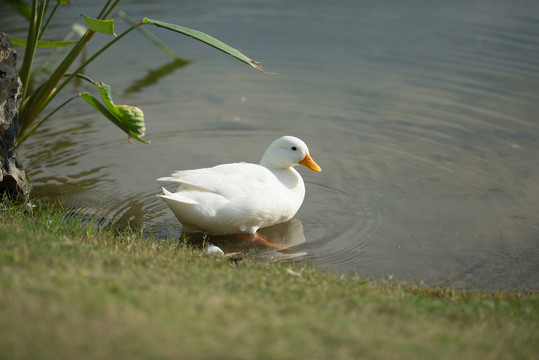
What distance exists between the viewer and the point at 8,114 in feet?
17.0

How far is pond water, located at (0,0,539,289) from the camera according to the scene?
5.36m

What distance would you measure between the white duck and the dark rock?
4.82 ft

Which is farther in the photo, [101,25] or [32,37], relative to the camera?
[32,37]

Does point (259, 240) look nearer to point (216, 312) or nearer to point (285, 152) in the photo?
point (285, 152)

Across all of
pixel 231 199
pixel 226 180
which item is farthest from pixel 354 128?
pixel 231 199

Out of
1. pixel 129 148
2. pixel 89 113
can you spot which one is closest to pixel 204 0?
pixel 89 113

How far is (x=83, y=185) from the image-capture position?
6.24 m

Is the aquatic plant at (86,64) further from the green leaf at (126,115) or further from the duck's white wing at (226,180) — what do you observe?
the duck's white wing at (226,180)

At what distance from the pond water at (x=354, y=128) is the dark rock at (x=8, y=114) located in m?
0.72

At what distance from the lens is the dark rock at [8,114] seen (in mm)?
5104

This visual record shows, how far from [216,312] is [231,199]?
1899 mm

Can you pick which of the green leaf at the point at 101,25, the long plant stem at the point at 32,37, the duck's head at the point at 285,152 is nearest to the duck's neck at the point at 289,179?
the duck's head at the point at 285,152

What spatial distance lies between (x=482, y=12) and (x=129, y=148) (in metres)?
8.73

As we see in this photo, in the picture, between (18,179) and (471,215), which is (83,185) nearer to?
(18,179)
